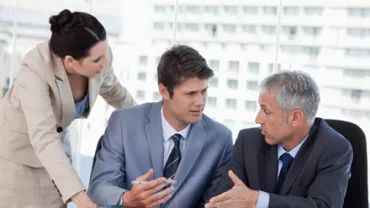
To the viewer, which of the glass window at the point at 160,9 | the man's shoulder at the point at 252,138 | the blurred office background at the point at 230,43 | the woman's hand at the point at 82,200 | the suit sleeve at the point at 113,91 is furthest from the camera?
the glass window at the point at 160,9

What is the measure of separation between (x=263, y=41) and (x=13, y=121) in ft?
9.00

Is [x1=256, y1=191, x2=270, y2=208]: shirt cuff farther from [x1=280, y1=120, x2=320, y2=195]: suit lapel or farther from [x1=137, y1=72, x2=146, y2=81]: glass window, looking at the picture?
[x1=137, y1=72, x2=146, y2=81]: glass window

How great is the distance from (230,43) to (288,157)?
2.78m

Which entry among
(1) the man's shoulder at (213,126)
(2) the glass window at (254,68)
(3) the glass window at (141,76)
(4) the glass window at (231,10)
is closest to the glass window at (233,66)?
(2) the glass window at (254,68)

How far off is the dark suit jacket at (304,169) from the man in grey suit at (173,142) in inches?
4.7

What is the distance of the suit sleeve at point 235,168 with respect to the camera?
7.26ft

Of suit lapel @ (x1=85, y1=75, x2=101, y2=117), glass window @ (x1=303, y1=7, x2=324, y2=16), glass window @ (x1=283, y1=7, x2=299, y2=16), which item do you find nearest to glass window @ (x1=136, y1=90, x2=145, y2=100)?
glass window @ (x1=283, y1=7, x2=299, y2=16)

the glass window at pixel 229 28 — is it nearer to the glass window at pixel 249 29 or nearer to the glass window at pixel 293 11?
the glass window at pixel 249 29

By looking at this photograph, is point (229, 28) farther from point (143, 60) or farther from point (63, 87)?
point (63, 87)

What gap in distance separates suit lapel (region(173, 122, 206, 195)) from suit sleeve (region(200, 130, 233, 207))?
9cm

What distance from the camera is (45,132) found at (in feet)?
→ 7.00

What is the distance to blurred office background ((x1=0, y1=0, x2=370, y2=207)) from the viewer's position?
4465mm

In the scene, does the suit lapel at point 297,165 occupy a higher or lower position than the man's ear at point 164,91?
lower

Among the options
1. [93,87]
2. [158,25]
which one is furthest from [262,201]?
[158,25]
